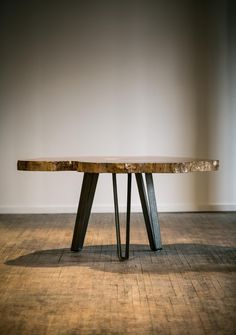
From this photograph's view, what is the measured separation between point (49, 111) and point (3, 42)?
76 cm

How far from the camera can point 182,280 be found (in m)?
3.43

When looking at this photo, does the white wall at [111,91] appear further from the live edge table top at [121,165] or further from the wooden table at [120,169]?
the live edge table top at [121,165]

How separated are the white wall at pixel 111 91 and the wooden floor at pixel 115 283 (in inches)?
42.3

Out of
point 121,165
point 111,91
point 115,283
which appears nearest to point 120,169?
point 121,165

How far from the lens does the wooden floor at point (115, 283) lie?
106 inches

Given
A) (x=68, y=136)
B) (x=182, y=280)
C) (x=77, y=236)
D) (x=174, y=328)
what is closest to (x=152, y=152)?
(x=68, y=136)

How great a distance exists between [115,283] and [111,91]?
10.2 ft

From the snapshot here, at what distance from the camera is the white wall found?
615 cm

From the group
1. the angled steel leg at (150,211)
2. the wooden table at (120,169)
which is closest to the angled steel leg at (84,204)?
the wooden table at (120,169)

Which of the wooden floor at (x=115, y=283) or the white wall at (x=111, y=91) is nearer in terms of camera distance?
the wooden floor at (x=115, y=283)

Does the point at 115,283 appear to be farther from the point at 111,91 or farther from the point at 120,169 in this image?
the point at 111,91

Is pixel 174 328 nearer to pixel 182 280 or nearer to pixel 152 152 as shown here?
pixel 182 280

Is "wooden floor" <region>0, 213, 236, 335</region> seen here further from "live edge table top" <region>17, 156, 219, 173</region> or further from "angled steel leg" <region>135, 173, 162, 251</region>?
"live edge table top" <region>17, 156, 219, 173</region>

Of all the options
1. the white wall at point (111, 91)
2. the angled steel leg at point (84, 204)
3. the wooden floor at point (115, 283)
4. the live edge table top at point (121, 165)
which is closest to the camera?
the wooden floor at point (115, 283)
